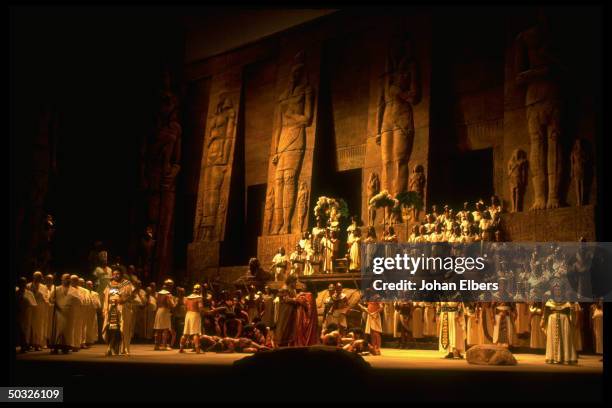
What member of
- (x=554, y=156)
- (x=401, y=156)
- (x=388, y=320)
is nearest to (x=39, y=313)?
(x=388, y=320)

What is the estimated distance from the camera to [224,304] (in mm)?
16375

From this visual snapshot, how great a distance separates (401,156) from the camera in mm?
21859

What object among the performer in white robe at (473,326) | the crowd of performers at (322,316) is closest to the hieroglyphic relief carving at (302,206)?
the crowd of performers at (322,316)

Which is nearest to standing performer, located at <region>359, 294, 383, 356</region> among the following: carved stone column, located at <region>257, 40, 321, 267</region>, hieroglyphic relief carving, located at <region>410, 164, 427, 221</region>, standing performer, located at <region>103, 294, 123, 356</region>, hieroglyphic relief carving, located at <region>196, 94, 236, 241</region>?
standing performer, located at <region>103, 294, 123, 356</region>

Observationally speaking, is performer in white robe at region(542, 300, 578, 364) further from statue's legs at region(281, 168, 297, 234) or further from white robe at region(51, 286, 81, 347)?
statue's legs at region(281, 168, 297, 234)

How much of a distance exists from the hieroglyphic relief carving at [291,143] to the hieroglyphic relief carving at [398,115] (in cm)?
336

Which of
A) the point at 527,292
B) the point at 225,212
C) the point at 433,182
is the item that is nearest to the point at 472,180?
the point at 433,182

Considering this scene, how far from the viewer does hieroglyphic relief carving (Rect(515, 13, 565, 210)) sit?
1850 centimetres

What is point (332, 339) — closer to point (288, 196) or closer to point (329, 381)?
point (329, 381)

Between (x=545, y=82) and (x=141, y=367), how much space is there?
12906 mm

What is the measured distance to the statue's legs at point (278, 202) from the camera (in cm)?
2495

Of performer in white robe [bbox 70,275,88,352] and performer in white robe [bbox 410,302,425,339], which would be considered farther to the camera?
performer in white robe [bbox 410,302,425,339]

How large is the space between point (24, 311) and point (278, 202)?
11177 millimetres

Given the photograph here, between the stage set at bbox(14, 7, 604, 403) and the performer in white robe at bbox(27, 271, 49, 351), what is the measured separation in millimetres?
165
